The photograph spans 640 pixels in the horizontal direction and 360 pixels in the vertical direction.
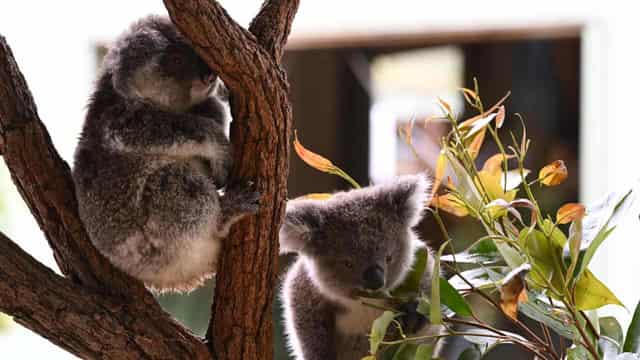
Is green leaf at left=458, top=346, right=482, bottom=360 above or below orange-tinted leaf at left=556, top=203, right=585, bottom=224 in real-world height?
below

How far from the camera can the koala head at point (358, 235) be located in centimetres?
178

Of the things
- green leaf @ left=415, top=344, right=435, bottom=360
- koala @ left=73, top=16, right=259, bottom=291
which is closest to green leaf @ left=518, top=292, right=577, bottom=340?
green leaf @ left=415, top=344, right=435, bottom=360

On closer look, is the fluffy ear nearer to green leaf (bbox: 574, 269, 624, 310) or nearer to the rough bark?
the rough bark

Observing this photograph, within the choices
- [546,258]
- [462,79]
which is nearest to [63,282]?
[546,258]

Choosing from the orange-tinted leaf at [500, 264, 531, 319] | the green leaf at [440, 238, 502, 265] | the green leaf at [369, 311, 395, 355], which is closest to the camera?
the orange-tinted leaf at [500, 264, 531, 319]

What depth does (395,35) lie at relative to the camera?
10.8 feet

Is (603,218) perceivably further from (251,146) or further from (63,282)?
(63,282)

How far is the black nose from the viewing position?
170cm

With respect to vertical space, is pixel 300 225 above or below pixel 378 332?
above

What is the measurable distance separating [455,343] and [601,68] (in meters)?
1.80

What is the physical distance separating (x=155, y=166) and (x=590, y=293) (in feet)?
2.60

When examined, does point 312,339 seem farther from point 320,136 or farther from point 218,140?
point 320,136

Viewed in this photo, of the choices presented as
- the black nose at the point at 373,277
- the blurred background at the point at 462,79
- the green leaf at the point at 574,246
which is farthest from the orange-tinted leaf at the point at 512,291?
the blurred background at the point at 462,79

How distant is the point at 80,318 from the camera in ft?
4.71
